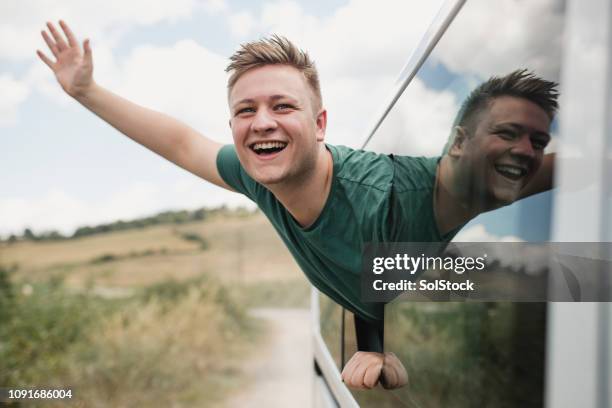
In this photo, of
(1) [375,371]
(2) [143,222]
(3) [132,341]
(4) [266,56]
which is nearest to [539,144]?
(1) [375,371]

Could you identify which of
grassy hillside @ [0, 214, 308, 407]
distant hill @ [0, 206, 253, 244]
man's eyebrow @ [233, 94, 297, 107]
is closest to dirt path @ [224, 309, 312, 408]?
grassy hillside @ [0, 214, 308, 407]

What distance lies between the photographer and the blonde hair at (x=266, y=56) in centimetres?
185

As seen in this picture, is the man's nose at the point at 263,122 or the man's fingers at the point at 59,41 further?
the man's fingers at the point at 59,41

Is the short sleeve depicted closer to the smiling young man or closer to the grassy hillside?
the smiling young man

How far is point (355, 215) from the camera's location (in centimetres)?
171

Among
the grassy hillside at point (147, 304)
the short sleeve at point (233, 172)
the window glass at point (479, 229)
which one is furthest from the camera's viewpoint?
the grassy hillside at point (147, 304)

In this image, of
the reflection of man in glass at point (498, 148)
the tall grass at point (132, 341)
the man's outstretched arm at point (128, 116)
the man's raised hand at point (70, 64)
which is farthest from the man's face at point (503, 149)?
the tall grass at point (132, 341)

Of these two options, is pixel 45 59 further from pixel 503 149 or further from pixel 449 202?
pixel 503 149

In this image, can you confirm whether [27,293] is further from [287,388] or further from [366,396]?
[366,396]

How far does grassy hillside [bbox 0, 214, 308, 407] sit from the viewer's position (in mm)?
5293

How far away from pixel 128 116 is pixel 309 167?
0.79 meters

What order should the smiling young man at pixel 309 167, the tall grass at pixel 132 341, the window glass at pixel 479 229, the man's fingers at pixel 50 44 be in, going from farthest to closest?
the tall grass at pixel 132 341 → the man's fingers at pixel 50 44 → the smiling young man at pixel 309 167 → the window glass at pixel 479 229

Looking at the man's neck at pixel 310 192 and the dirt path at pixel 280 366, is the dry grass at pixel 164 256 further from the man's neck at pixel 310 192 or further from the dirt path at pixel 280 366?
the man's neck at pixel 310 192

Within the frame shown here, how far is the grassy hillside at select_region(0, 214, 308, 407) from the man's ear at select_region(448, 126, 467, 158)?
11.6 feet
